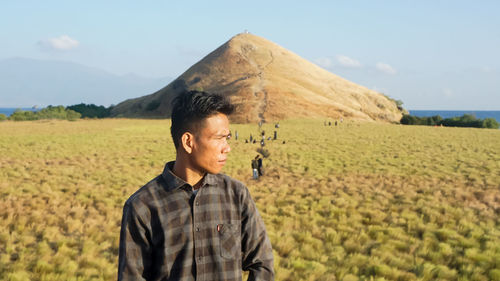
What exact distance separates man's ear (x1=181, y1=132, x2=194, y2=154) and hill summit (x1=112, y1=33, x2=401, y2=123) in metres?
58.4

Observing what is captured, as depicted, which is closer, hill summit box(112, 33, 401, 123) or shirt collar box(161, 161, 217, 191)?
shirt collar box(161, 161, 217, 191)

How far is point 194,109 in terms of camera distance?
2521 mm

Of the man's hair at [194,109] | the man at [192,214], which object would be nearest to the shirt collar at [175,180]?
the man at [192,214]

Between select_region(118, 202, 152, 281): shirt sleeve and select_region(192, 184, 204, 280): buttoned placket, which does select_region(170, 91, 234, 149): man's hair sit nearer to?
select_region(192, 184, 204, 280): buttoned placket

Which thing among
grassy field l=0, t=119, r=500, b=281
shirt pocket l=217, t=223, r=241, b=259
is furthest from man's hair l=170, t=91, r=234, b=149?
grassy field l=0, t=119, r=500, b=281

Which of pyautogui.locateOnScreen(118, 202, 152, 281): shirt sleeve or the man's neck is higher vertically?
the man's neck

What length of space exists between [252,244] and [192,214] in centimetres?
56

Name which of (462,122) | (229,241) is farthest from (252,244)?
(462,122)

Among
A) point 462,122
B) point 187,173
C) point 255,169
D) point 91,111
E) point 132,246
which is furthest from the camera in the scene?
point 91,111

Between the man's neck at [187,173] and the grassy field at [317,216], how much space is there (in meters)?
3.68

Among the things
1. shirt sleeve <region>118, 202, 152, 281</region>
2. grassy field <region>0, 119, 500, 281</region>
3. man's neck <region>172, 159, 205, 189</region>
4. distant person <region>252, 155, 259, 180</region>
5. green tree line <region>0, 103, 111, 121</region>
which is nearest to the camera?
shirt sleeve <region>118, 202, 152, 281</region>

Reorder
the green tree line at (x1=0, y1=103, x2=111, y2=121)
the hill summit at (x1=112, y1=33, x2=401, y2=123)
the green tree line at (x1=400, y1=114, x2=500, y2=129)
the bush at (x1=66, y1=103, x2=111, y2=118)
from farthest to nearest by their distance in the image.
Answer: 1. the bush at (x1=66, y1=103, x2=111, y2=118)
2. the green tree line at (x1=0, y1=103, x2=111, y2=121)
3. the hill summit at (x1=112, y1=33, x2=401, y2=123)
4. the green tree line at (x1=400, y1=114, x2=500, y2=129)

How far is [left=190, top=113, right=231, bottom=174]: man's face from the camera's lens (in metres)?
2.57

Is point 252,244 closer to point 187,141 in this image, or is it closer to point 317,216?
point 187,141
